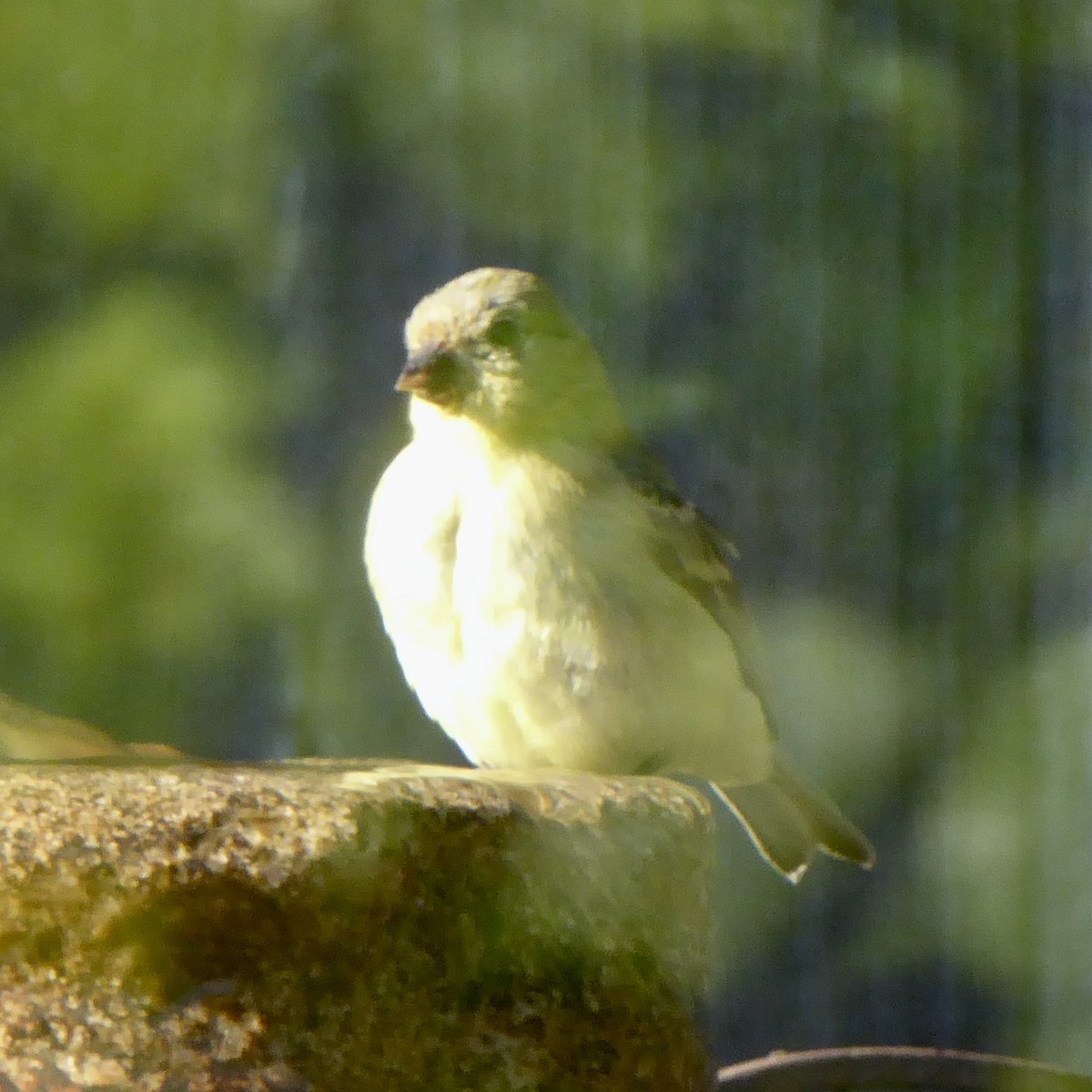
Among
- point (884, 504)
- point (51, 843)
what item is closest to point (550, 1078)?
point (51, 843)

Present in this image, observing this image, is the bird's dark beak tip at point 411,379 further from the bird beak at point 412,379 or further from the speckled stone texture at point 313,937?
the speckled stone texture at point 313,937

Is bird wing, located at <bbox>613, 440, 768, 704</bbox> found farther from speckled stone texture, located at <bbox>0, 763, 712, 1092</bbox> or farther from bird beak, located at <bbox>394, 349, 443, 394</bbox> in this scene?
speckled stone texture, located at <bbox>0, 763, 712, 1092</bbox>

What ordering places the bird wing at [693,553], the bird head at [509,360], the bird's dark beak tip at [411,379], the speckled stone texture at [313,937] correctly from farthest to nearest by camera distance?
the bird wing at [693,553], the bird head at [509,360], the bird's dark beak tip at [411,379], the speckled stone texture at [313,937]

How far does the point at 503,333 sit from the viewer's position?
169cm

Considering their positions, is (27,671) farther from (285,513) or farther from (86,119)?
(86,119)

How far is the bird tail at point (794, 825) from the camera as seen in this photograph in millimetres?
1829

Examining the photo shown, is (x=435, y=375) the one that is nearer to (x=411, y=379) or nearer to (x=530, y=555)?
(x=411, y=379)

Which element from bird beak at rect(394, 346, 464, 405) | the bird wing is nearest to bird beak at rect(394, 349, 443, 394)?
bird beak at rect(394, 346, 464, 405)

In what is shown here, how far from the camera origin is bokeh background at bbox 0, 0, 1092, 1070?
5.30 feet

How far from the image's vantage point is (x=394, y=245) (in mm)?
1898

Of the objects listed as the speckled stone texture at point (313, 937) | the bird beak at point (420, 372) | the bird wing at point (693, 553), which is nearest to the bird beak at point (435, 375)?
the bird beak at point (420, 372)

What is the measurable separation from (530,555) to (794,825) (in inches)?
18.4

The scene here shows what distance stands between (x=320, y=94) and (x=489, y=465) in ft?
1.16

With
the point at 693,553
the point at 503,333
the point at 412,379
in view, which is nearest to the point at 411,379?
the point at 412,379
